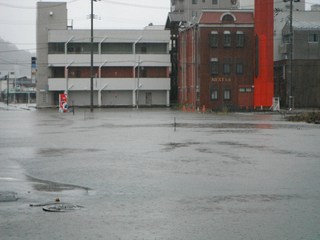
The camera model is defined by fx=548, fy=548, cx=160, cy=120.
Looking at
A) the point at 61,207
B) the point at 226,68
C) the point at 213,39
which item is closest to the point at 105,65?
the point at 213,39

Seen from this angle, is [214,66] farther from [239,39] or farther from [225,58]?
[239,39]

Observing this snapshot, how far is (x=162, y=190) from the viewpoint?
36.7ft

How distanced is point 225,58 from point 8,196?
58.1 meters

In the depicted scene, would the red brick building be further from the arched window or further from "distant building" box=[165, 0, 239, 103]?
"distant building" box=[165, 0, 239, 103]

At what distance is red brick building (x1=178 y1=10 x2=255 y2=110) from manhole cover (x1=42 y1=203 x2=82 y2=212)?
56.1 metres

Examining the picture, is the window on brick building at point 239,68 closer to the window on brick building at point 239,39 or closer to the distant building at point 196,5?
the window on brick building at point 239,39

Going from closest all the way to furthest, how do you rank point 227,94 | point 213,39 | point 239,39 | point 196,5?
point 227,94 → point 239,39 → point 213,39 → point 196,5

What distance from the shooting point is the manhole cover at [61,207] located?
904 centimetres

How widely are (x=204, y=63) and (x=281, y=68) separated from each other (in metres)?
11.2

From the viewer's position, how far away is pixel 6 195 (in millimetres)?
10305

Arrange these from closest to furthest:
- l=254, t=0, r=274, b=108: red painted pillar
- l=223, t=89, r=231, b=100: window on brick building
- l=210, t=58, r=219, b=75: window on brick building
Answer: l=254, t=0, r=274, b=108: red painted pillar < l=223, t=89, r=231, b=100: window on brick building < l=210, t=58, r=219, b=75: window on brick building

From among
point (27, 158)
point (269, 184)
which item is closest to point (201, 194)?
point (269, 184)

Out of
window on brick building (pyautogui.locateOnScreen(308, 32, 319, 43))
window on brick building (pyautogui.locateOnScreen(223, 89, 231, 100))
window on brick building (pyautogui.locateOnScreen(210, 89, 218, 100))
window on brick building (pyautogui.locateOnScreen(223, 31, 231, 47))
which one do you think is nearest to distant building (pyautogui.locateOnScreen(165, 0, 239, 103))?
window on brick building (pyautogui.locateOnScreen(223, 31, 231, 47))

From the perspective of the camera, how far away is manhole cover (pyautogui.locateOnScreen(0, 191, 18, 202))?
32.7ft
